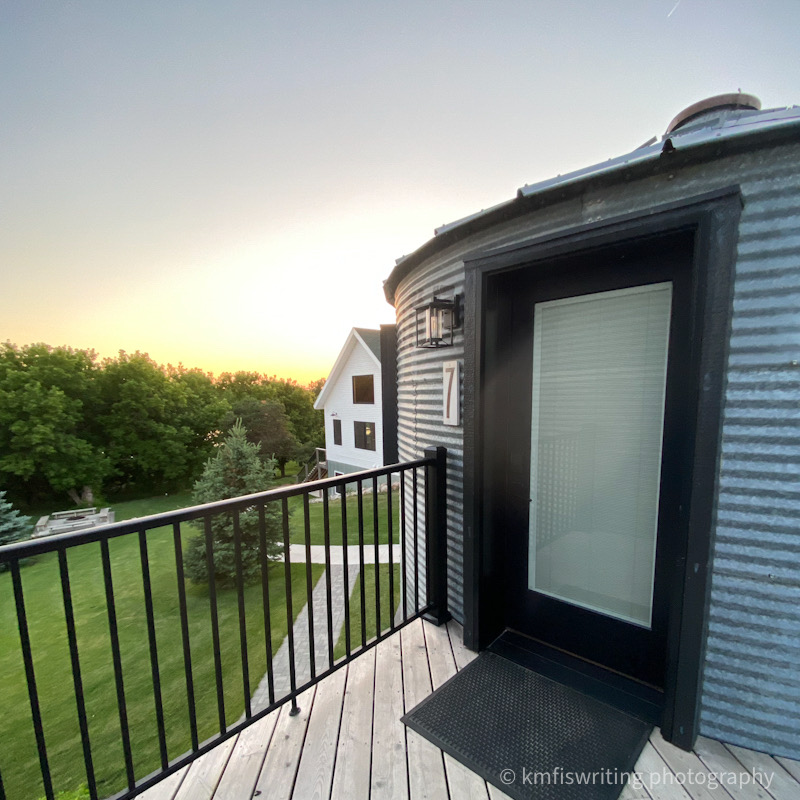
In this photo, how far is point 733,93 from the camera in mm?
2154

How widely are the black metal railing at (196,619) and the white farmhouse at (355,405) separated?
4.46 m

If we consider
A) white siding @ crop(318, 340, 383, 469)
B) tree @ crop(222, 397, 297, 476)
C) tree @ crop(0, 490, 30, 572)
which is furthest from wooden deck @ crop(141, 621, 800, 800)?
tree @ crop(222, 397, 297, 476)

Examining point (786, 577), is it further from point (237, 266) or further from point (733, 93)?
point (237, 266)

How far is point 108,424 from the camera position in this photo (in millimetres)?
22188

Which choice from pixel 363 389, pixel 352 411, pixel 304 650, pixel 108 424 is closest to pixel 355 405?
pixel 352 411

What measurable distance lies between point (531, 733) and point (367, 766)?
2.34 ft

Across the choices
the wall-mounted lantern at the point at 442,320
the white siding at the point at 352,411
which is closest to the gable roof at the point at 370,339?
the white siding at the point at 352,411

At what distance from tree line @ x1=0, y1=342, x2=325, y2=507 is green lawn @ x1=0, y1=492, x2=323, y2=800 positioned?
13.1 meters

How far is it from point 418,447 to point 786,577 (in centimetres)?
202

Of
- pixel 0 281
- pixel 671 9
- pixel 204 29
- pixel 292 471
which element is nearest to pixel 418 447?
pixel 671 9

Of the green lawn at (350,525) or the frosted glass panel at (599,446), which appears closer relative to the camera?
the frosted glass panel at (599,446)

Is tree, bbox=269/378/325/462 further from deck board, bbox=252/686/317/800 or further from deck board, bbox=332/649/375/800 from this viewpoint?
deck board, bbox=252/686/317/800

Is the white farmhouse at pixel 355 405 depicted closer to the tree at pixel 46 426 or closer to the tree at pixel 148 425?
the tree at pixel 148 425

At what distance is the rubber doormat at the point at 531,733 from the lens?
1.40 metres
